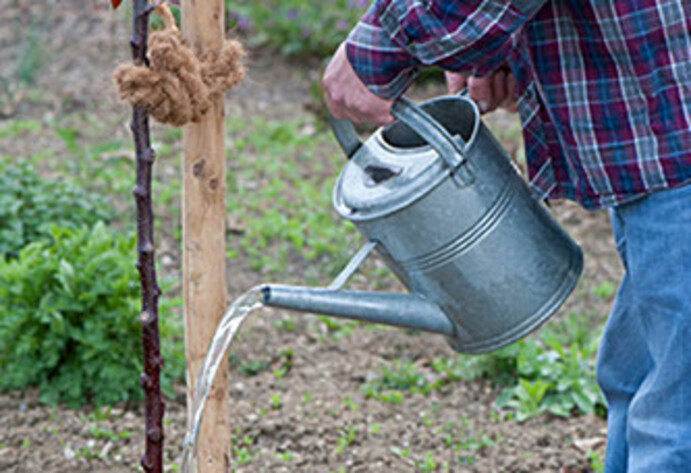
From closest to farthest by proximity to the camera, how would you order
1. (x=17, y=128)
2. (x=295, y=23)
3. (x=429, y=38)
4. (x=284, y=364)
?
(x=429, y=38) < (x=284, y=364) < (x=17, y=128) < (x=295, y=23)

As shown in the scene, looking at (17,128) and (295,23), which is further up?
(17,128)

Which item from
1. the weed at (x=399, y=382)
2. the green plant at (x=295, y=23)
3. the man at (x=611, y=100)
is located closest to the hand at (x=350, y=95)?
the man at (x=611, y=100)

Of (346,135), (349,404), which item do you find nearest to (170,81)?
(346,135)

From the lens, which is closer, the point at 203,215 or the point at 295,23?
the point at 203,215

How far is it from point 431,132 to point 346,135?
277 mm

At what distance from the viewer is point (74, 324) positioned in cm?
285

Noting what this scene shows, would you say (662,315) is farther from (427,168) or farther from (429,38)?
(429,38)

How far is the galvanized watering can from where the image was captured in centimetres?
174

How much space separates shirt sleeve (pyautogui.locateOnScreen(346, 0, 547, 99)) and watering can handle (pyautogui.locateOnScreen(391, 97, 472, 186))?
32 millimetres

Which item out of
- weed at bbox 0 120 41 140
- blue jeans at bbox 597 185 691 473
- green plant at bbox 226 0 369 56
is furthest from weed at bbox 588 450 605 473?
green plant at bbox 226 0 369 56

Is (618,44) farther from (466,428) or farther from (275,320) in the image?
(275,320)

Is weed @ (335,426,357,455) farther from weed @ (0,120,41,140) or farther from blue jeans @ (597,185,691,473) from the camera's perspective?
weed @ (0,120,41,140)

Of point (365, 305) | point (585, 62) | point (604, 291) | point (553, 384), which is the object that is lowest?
point (604, 291)

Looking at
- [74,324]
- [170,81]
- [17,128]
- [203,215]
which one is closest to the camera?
[170,81]
